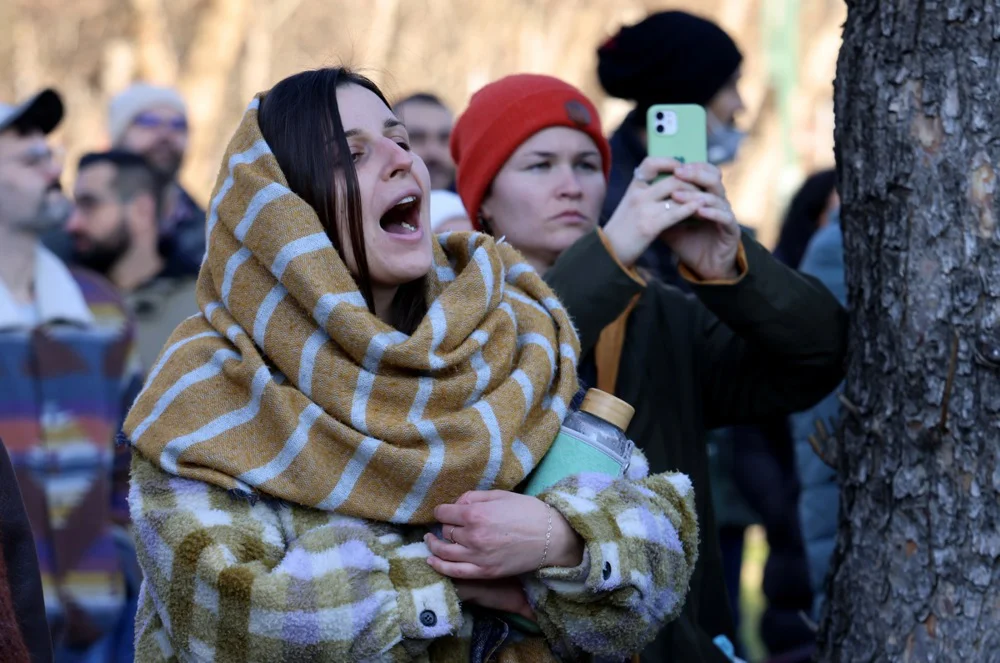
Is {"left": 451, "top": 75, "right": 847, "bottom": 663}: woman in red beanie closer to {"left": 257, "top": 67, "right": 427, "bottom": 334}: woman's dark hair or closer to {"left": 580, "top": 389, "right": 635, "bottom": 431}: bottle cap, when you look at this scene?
{"left": 580, "top": 389, "right": 635, "bottom": 431}: bottle cap

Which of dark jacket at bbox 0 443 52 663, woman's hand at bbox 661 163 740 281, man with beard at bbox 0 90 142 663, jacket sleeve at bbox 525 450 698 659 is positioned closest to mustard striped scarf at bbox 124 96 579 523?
jacket sleeve at bbox 525 450 698 659

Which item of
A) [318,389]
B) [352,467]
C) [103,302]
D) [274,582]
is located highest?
[318,389]

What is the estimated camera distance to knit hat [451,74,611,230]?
127 inches

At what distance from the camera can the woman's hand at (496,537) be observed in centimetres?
209

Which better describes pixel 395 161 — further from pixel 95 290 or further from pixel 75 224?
pixel 75 224

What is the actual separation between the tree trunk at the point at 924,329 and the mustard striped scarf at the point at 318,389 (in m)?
0.77

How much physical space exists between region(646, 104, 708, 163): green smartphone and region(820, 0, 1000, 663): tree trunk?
29 centimetres

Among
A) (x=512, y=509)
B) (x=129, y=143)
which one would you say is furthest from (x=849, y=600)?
(x=129, y=143)

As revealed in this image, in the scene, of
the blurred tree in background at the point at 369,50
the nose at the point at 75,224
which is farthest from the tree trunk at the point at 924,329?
the blurred tree in background at the point at 369,50

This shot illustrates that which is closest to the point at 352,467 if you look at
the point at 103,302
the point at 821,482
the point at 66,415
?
the point at 66,415

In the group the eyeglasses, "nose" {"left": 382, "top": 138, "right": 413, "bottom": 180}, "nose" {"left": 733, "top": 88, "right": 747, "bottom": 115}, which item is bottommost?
the eyeglasses

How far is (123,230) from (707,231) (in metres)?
2.60

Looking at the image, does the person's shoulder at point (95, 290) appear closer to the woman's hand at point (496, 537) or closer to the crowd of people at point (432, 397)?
the crowd of people at point (432, 397)

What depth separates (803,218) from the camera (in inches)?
218
